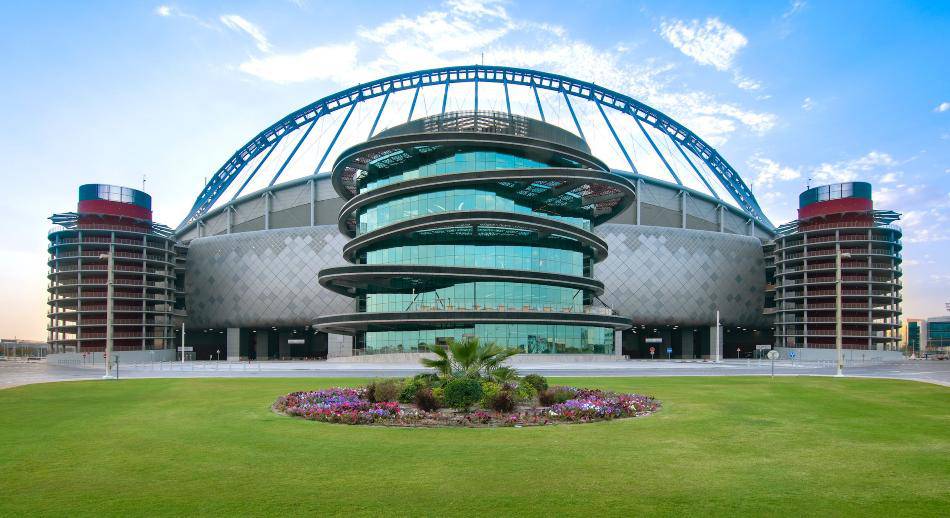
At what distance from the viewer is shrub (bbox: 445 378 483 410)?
75.5 ft

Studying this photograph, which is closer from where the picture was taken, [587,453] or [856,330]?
[587,453]

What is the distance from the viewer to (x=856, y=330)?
3846 inches

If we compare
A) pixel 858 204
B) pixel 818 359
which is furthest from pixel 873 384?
pixel 858 204

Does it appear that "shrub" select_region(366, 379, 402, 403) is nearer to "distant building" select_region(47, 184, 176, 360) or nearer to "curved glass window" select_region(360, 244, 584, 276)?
"curved glass window" select_region(360, 244, 584, 276)

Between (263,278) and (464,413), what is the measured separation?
290ft

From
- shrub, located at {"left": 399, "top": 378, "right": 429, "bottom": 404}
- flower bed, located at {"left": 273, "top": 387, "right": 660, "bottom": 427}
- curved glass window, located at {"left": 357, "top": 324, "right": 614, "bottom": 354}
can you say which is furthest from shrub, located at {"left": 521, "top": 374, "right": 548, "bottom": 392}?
curved glass window, located at {"left": 357, "top": 324, "right": 614, "bottom": 354}

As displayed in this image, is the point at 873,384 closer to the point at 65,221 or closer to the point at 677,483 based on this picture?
the point at 677,483

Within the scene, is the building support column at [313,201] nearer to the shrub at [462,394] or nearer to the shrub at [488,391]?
the shrub at [488,391]

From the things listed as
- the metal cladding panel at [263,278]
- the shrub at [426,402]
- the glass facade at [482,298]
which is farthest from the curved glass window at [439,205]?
the shrub at [426,402]

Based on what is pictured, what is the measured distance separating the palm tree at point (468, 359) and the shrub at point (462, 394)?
1273mm

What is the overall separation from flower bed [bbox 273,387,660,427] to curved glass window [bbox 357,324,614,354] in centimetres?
4686

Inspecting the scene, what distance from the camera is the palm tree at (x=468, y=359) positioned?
2497 centimetres

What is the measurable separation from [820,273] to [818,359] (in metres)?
13.9

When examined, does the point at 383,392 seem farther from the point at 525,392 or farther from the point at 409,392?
the point at 525,392
